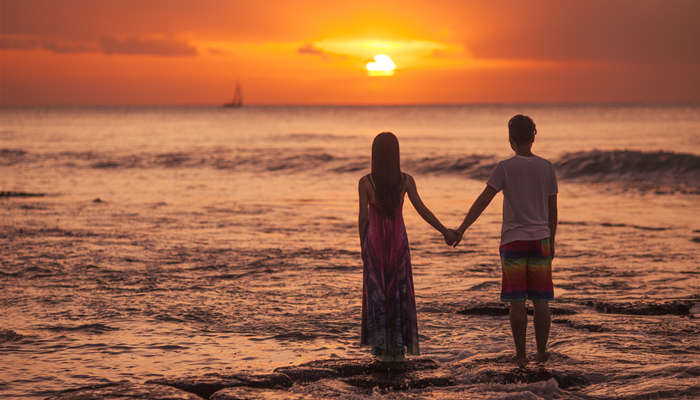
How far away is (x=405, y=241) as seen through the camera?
5.61 m

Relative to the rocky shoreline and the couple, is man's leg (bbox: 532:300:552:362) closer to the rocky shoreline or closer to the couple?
the couple

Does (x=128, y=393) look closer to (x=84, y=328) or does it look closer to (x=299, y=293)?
(x=84, y=328)

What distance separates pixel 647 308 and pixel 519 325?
8.30ft

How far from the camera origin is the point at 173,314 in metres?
7.53

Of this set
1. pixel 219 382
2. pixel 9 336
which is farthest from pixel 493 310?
pixel 9 336

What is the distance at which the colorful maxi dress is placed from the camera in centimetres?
554

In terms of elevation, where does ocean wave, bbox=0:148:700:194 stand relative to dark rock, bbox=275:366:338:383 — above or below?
above

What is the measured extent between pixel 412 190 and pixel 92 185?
21.5 metres

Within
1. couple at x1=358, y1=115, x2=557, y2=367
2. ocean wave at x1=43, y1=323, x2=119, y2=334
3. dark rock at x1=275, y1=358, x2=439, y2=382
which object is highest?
couple at x1=358, y1=115, x2=557, y2=367

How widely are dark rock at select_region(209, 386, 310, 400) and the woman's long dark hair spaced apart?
1.48 meters

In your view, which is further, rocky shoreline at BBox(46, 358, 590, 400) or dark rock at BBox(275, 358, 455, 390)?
dark rock at BBox(275, 358, 455, 390)

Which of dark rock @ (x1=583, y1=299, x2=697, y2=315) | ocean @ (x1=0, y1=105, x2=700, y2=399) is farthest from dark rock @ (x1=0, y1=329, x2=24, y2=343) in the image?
dark rock @ (x1=583, y1=299, x2=697, y2=315)

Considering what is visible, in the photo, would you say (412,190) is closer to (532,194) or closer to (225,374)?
(532,194)

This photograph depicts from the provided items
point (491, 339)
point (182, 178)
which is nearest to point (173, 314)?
point (491, 339)
